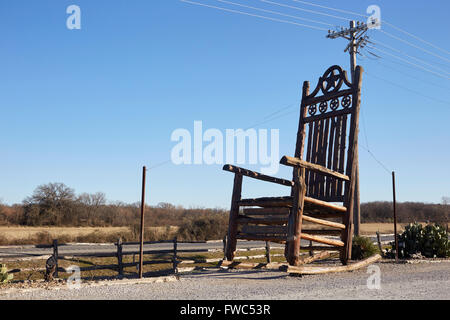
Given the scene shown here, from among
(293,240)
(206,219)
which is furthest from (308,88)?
(206,219)

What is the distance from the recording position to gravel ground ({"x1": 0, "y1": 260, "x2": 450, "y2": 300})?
4.16m

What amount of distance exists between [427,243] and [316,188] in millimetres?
4113

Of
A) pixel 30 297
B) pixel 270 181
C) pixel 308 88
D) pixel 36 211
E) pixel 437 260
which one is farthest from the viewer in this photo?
pixel 36 211

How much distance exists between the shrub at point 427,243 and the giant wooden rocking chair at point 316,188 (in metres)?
3.56

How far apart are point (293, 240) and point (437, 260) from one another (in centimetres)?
443

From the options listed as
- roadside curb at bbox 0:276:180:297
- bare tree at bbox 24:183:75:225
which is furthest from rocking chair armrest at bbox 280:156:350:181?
bare tree at bbox 24:183:75:225

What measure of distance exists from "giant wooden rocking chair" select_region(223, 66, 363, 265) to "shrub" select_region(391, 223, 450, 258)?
11.7 feet

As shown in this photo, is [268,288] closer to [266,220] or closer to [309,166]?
[266,220]

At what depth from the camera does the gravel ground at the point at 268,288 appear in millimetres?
4156

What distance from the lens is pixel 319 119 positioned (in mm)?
6453

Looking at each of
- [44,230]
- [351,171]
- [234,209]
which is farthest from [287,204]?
[44,230]

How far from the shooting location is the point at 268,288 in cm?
460

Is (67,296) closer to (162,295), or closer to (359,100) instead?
(162,295)
